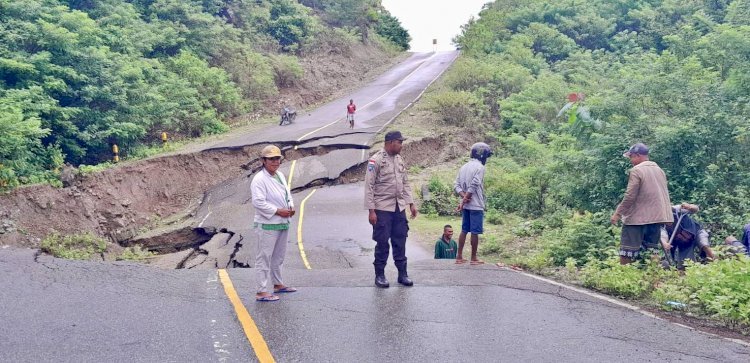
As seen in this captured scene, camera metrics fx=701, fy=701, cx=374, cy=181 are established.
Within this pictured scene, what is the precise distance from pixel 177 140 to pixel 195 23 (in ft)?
32.0

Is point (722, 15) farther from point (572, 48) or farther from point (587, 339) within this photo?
point (587, 339)

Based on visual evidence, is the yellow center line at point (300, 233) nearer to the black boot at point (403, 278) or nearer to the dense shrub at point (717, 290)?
the black boot at point (403, 278)

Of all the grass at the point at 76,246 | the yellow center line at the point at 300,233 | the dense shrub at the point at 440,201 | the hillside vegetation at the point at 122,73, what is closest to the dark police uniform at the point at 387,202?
the yellow center line at the point at 300,233

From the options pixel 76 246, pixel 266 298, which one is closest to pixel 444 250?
pixel 266 298

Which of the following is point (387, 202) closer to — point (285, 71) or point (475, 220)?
point (475, 220)

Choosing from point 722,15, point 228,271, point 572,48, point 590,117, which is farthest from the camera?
point 572,48

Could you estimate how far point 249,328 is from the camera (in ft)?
21.9

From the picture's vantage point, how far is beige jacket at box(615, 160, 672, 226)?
8.85 m

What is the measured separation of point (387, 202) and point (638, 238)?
10.9 ft

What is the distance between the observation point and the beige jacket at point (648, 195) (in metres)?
8.85

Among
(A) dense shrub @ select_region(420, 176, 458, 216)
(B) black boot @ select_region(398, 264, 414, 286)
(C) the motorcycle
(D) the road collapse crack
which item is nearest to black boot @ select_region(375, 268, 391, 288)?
(B) black boot @ select_region(398, 264, 414, 286)

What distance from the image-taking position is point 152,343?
6246 mm

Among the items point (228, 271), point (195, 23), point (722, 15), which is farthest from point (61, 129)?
point (722, 15)

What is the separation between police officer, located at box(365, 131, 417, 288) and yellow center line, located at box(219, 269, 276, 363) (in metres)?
1.79
